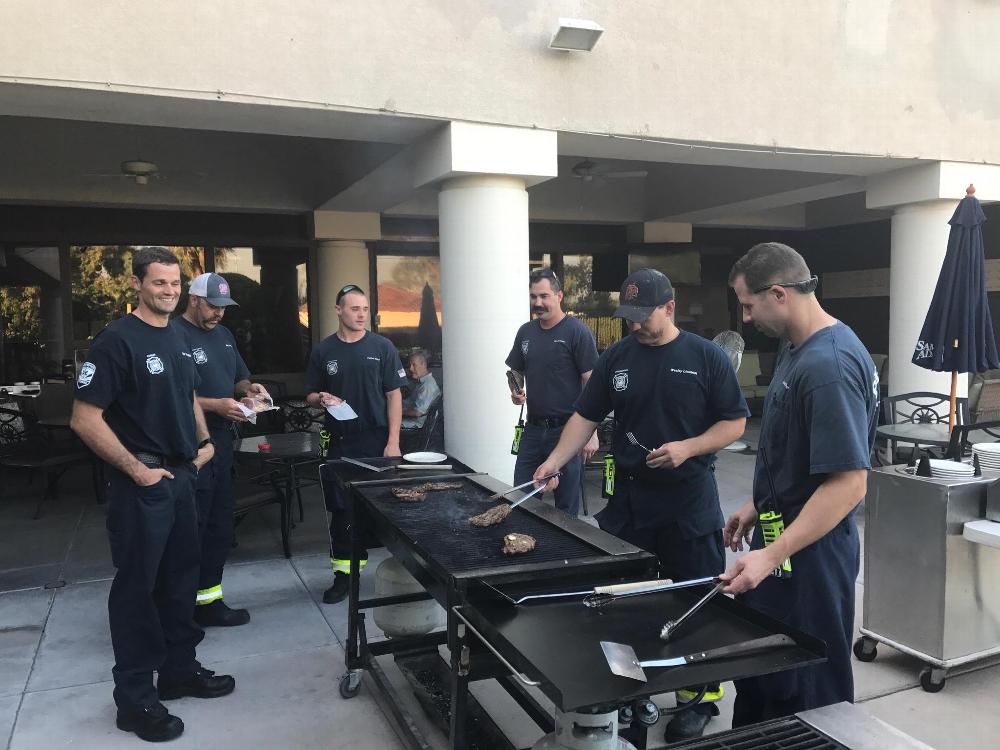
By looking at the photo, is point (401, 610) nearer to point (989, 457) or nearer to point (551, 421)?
point (551, 421)

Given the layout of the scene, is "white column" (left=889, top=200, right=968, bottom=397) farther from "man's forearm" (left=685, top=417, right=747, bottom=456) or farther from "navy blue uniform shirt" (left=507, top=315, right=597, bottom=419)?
"man's forearm" (left=685, top=417, right=747, bottom=456)

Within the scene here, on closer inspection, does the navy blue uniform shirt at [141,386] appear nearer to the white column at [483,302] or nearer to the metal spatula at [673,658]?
the metal spatula at [673,658]

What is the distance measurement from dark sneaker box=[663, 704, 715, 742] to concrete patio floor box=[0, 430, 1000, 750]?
0.32 feet

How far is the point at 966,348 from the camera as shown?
5.45 m

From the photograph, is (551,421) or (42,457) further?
(42,457)

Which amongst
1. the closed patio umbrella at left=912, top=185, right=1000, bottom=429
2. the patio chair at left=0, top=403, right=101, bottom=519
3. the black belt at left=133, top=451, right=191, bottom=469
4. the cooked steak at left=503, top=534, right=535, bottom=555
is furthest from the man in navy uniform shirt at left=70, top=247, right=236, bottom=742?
the closed patio umbrella at left=912, top=185, right=1000, bottom=429

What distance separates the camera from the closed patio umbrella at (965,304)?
5.42 meters

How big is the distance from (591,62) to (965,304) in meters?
3.27

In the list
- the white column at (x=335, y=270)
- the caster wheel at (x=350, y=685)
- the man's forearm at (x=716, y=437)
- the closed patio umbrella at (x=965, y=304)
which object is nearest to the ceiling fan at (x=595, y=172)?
the white column at (x=335, y=270)

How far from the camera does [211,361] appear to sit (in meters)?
4.40

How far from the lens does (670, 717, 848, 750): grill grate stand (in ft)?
5.90

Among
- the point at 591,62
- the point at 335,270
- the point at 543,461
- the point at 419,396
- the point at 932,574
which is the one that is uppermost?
the point at 591,62

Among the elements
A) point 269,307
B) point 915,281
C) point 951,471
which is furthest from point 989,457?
point 269,307

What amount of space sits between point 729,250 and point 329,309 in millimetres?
7186
